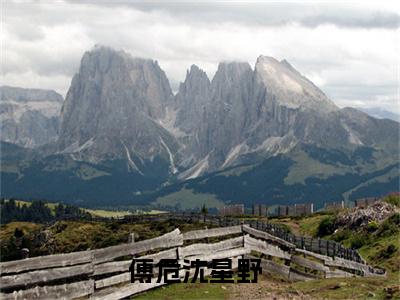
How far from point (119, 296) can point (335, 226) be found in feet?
153

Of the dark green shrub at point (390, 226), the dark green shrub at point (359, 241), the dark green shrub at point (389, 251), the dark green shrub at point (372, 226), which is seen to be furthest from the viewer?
the dark green shrub at point (372, 226)

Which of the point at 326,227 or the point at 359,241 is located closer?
the point at 359,241

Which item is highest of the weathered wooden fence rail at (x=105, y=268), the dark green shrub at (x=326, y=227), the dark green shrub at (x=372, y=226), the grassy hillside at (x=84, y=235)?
the weathered wooden fence rail at (x=105, y=268)

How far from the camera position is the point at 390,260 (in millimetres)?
50562

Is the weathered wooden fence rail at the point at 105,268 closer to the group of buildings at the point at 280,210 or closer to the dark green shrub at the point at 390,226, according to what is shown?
the dark green shrub at the point at 390,226

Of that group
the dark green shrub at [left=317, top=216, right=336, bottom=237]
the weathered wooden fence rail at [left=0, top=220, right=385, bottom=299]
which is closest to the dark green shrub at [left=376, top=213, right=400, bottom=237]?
the dark green shrub at [left=317, top=216, right=336, bottom=237]

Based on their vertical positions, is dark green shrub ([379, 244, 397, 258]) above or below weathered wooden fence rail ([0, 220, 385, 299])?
below

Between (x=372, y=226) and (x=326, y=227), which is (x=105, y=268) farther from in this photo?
(x=326, y=227)

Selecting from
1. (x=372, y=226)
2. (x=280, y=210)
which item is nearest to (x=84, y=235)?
(x=280, y=210)

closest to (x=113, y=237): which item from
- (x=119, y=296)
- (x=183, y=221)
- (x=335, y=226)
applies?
(x=183, y=221)

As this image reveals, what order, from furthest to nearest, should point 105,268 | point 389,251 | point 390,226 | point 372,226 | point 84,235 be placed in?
1. point 84,235
2. point 372,226
3. point 390,226
4. point 389,251
5. point 105,268

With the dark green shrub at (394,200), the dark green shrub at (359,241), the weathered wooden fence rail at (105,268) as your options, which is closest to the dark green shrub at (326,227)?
the dark green shrub at (394,200)

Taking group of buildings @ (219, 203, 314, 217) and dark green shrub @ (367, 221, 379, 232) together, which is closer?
dark green shrub @ (367, 221, 379, 232)

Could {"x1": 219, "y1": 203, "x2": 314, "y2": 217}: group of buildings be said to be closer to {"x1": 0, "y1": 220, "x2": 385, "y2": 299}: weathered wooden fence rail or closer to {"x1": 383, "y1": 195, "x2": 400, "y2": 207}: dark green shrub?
{"x1": 383, "y1": 195, "x2": 400, "y2": 207}: dark green shrub
